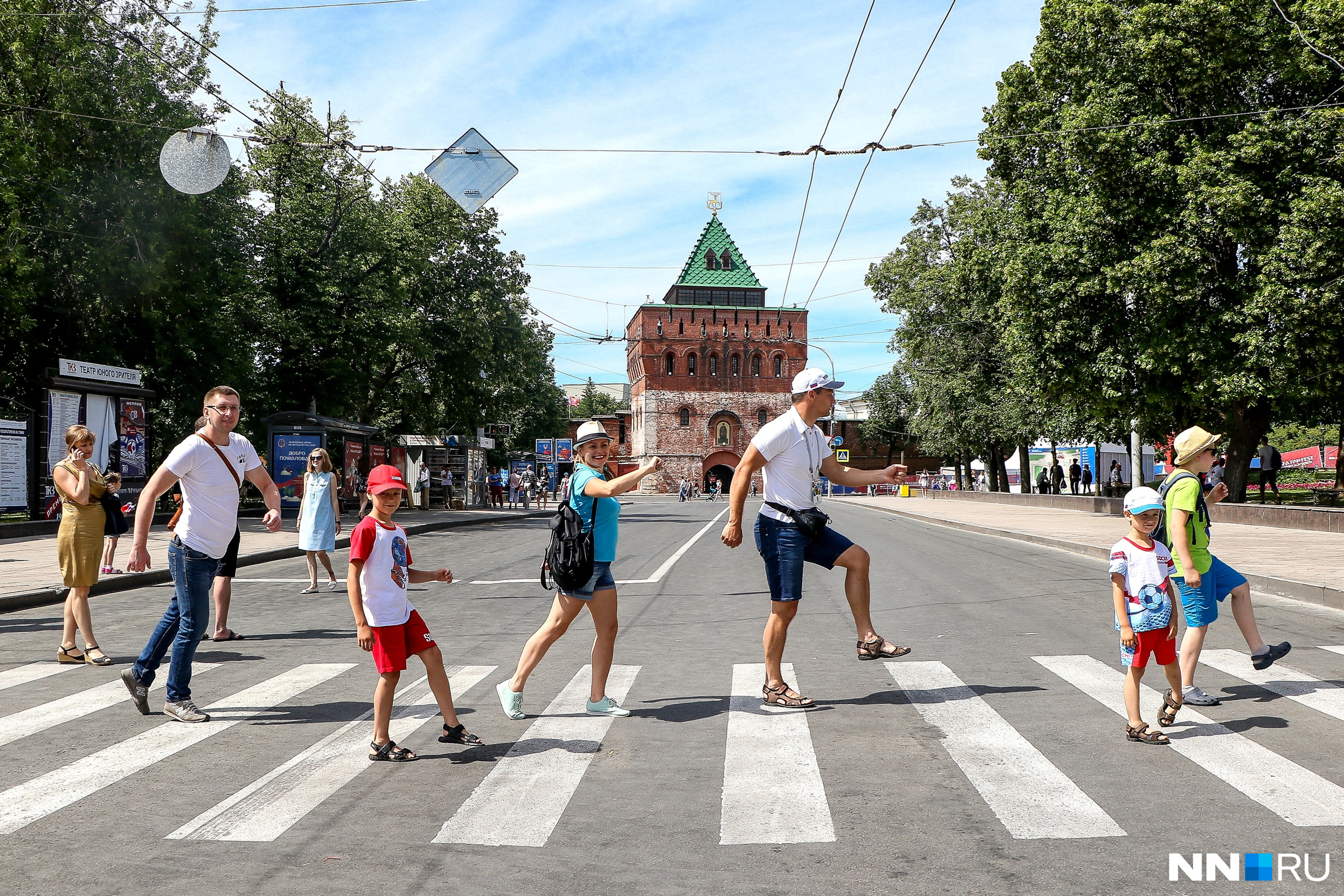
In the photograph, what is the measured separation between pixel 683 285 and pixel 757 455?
83.6 metres

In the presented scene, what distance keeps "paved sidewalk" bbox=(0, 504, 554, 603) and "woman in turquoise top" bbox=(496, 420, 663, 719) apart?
276cm

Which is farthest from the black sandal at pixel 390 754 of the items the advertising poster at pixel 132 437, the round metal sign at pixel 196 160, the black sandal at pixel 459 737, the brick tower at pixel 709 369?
the brick tower at pixel 709 369

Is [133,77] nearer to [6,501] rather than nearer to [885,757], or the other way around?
[6,501]

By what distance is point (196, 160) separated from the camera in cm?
1533

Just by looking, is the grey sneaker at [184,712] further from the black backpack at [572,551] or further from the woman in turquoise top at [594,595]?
the black backpack at [572,551]

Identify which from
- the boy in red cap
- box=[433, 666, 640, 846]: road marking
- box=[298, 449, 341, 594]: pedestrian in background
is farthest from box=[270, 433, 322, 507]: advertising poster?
the boy in red cap

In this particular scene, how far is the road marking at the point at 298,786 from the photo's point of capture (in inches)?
166

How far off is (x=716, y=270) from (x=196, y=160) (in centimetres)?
7696

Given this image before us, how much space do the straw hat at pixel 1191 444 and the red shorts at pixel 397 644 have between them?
4.57m

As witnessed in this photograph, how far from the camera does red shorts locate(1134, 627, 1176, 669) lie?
18.0 feet

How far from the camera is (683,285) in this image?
89125 mm

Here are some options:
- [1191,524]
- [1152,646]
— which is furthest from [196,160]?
[1152,646]

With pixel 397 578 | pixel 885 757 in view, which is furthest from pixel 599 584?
pixel 885 757

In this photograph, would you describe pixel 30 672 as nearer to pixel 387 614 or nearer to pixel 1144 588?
pixel 387 614
